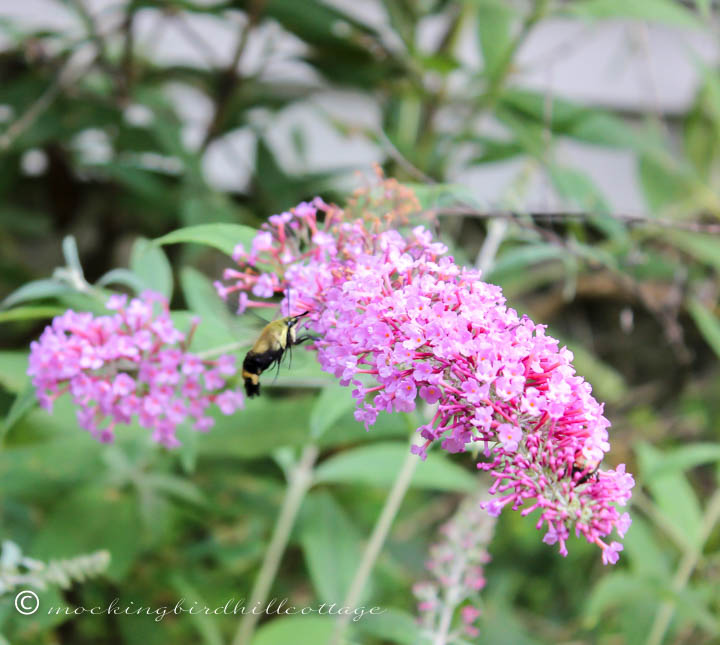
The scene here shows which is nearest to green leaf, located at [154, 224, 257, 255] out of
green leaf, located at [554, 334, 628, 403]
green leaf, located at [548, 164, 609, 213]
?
green leaf, located at [548, 164, 609, 213]

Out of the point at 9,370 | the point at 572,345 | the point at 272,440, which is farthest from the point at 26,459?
the point at 572,345

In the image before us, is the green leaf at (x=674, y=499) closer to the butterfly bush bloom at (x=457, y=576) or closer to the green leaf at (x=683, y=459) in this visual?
the green leaf at (x=683, y=459)

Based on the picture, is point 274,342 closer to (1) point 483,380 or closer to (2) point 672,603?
(1) point 483,380

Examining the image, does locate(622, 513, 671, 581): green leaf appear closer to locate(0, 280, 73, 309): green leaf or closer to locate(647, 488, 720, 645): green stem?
locate(647, 488, 720, 645): green stem

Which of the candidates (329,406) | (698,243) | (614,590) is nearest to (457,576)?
(329,406)

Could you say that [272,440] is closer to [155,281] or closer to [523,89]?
[155,281]
